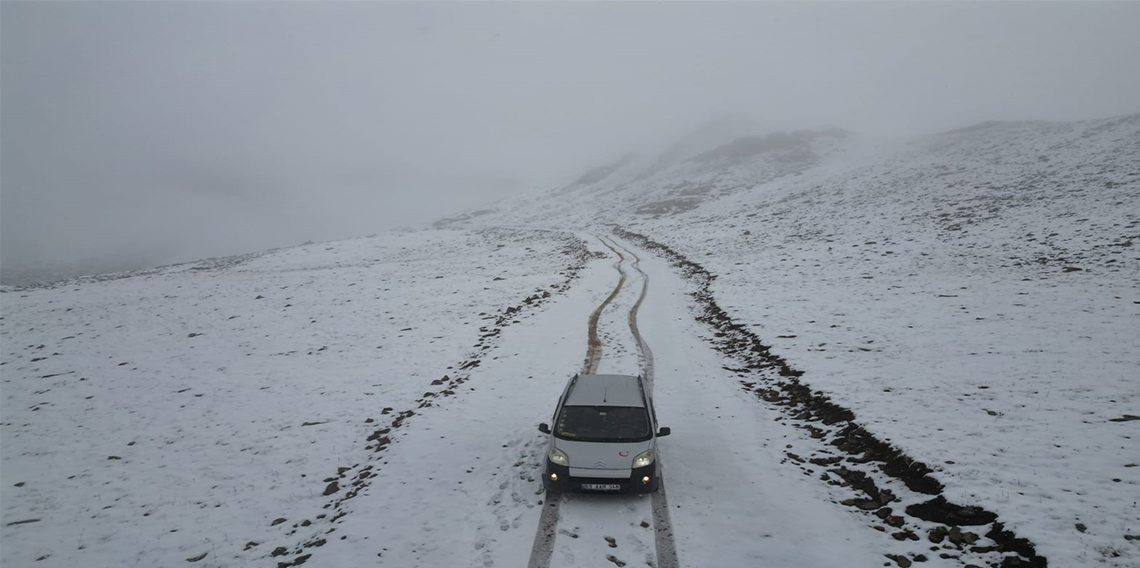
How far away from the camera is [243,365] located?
57.4 ft

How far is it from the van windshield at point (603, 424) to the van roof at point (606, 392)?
0.13 meters

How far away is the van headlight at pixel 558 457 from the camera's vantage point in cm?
853

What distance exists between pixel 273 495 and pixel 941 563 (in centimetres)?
1215

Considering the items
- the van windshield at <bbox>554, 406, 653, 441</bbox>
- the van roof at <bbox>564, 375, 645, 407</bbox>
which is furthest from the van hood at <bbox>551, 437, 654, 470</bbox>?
the van roof at <bbox>564, 375, 645, 407</bbox>

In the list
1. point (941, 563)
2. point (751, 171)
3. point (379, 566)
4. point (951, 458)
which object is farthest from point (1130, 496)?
point (751, 171)

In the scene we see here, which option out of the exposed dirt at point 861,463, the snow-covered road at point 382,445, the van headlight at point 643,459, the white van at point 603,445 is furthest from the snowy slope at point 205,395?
the exposed dirt at point 861,463

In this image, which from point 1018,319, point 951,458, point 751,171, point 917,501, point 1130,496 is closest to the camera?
point 1130,496

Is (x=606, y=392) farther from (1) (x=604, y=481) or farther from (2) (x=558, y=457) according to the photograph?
(1) (x=604, y=481)

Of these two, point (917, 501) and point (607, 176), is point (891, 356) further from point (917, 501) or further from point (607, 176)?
point (607, 176)

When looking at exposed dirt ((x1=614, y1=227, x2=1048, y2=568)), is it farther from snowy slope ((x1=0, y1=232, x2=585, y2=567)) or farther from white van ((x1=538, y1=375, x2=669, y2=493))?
snowy slope ((x1=0, y1=232, x2=585, y2=567))

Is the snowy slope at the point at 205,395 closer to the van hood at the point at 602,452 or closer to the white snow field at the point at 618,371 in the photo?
the white snow field at the point at 618,371

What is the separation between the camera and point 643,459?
8469mm

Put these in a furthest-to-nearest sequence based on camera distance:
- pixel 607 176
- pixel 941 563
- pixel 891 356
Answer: pixel 607 176 < pixel 891 356 < pixel 941 563

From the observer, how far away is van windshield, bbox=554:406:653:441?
884 cm
